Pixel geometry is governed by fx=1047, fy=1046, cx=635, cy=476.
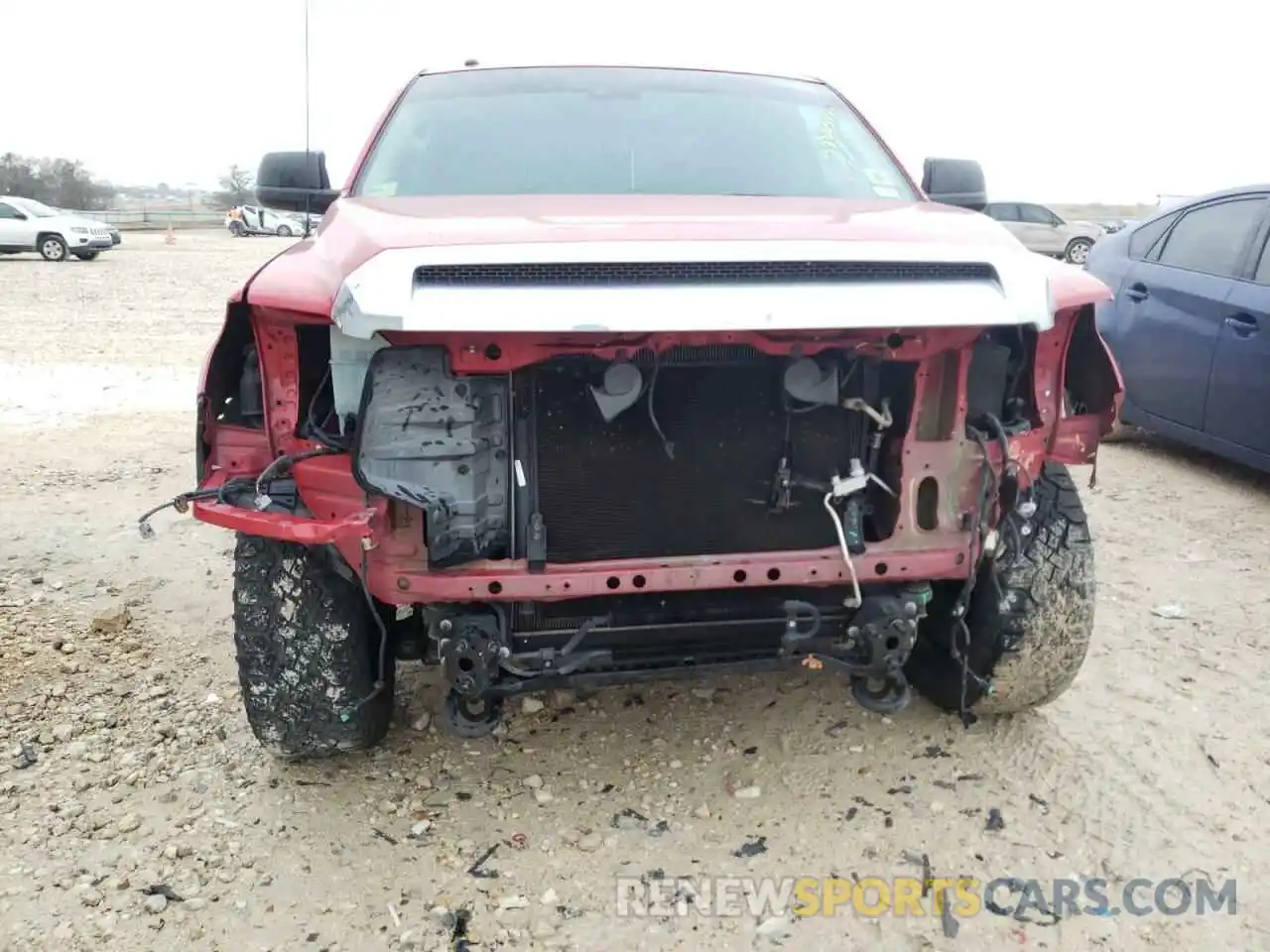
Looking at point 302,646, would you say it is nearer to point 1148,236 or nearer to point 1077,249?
point 1148,236

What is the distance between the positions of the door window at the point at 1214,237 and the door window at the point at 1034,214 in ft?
56.2

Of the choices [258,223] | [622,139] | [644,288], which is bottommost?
[258,223]

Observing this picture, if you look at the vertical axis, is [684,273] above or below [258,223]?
above

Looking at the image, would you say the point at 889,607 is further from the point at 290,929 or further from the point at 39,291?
the point at 39,291

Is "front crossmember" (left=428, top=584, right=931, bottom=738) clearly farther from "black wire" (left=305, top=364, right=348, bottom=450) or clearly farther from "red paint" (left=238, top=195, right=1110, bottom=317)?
"red paint" (left=238, top=195, right=1110, bottom=317)

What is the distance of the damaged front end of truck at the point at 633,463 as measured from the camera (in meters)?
2.20

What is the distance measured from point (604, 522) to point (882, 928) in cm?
109

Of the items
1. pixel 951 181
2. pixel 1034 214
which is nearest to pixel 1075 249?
pixel 1034 214

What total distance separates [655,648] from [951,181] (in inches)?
86.4

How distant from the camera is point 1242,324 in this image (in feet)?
16.7

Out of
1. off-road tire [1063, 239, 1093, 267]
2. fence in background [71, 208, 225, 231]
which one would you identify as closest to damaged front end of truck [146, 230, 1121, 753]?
off-road tire [1063, 239, 1093, 267]

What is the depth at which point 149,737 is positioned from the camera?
302 centimetres

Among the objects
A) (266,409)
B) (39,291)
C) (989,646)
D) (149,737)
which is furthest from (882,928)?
(39,291)

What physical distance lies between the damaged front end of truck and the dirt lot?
0.96 feet
